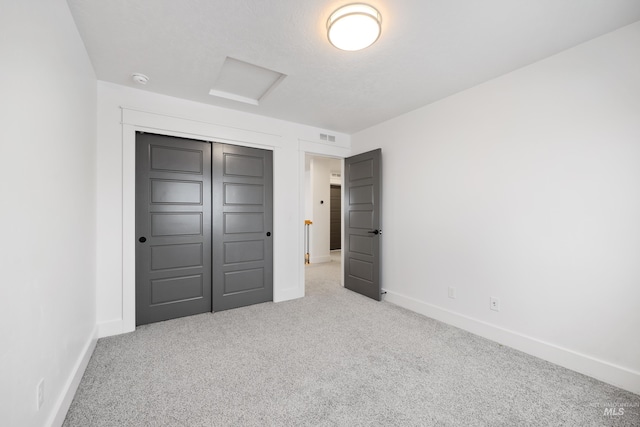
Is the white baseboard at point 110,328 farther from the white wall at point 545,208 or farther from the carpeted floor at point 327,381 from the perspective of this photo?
the white wall at point 545,208

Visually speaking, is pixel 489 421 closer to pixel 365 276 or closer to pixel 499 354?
pixel 499 354

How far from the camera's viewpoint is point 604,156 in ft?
6.53

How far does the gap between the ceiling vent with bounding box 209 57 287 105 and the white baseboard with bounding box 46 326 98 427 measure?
2.70 meters

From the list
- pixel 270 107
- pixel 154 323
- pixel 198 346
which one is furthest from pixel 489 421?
pixel 270 107

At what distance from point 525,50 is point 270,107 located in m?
2.61

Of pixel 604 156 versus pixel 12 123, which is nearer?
pixel 12 123

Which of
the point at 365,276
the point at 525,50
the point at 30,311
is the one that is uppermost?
the point at 525,50

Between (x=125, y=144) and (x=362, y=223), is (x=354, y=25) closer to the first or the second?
(x=125, y=144)

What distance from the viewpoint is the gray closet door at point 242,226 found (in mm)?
3320

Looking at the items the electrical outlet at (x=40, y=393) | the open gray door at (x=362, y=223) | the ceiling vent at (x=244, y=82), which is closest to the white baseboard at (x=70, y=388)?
the electrical outlet at (x=40, y=393)

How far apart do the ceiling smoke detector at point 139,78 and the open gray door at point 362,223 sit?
2815 millimetres

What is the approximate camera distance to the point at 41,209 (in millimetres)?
1343

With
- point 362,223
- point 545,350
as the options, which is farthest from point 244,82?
point 545,350

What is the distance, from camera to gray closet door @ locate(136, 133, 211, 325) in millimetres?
2885
